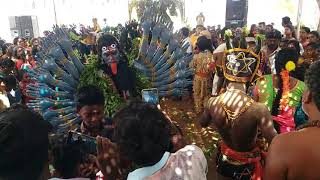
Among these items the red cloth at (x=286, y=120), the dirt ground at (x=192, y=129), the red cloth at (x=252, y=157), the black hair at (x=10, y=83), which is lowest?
the dirt ground at (x=192, y=129)

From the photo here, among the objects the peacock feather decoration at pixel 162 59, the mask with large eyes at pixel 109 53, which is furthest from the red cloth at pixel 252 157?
the mask with large eyes at pixel 109 53

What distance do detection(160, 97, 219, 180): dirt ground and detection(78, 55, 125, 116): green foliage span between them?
1.15 m

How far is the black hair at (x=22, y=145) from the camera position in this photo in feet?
4.04

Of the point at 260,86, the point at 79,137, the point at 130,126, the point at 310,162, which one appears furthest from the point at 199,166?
the point at 260,86

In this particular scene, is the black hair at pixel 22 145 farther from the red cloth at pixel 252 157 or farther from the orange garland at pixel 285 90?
the orange garland at pixel 285 90

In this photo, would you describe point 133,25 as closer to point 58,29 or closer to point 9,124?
point 58,29

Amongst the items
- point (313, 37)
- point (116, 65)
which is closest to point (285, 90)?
point (116, 65)

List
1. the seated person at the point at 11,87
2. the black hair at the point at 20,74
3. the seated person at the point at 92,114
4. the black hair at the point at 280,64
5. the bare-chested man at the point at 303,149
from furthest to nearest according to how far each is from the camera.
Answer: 1. the black hair at the point at 20,74
2. the seated person at the point at 11,87
3. the black hair at the point at 280,64
4. the seated person at the point at 92,114
5. the bare-chested man at the point at 303,149

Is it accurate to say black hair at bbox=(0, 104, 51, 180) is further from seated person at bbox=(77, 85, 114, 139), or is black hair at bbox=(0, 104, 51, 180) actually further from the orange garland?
the orange garland

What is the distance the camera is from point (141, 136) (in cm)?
138

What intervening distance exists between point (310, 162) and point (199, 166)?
517 millimetres

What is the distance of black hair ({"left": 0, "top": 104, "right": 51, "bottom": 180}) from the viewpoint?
123cm

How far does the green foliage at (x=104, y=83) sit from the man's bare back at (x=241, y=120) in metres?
0.83

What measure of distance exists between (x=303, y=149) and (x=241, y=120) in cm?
123
